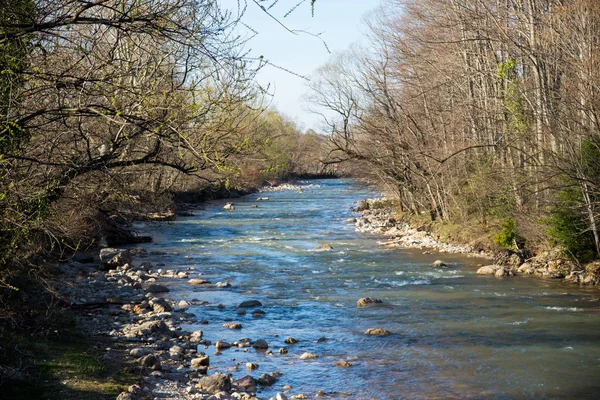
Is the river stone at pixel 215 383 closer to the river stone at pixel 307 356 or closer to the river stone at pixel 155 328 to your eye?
the river stone at pixel 307 356

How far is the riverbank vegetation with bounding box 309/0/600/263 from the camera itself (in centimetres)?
1450

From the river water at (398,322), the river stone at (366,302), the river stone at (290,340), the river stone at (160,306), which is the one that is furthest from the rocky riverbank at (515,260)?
the river stone at (160,306)

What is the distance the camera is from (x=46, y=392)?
7.23m

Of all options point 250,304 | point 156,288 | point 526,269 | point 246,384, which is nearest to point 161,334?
point 246,384

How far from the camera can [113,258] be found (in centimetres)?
1803

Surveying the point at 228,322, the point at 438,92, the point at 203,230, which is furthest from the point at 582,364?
the point at 203,230

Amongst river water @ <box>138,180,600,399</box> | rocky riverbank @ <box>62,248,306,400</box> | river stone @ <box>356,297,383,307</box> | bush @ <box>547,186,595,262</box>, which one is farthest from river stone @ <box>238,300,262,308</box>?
bush @ <box>547,186,595,262</box>

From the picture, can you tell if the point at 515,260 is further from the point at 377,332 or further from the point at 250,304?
the point at 250,304

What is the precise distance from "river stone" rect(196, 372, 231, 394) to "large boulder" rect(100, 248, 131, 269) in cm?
980

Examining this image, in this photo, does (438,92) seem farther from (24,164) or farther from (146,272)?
(24,164)

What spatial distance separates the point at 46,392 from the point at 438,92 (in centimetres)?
1966

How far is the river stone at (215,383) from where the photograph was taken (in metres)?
8.52

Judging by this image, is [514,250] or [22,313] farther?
[514,250]

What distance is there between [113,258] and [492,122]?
1234cm
